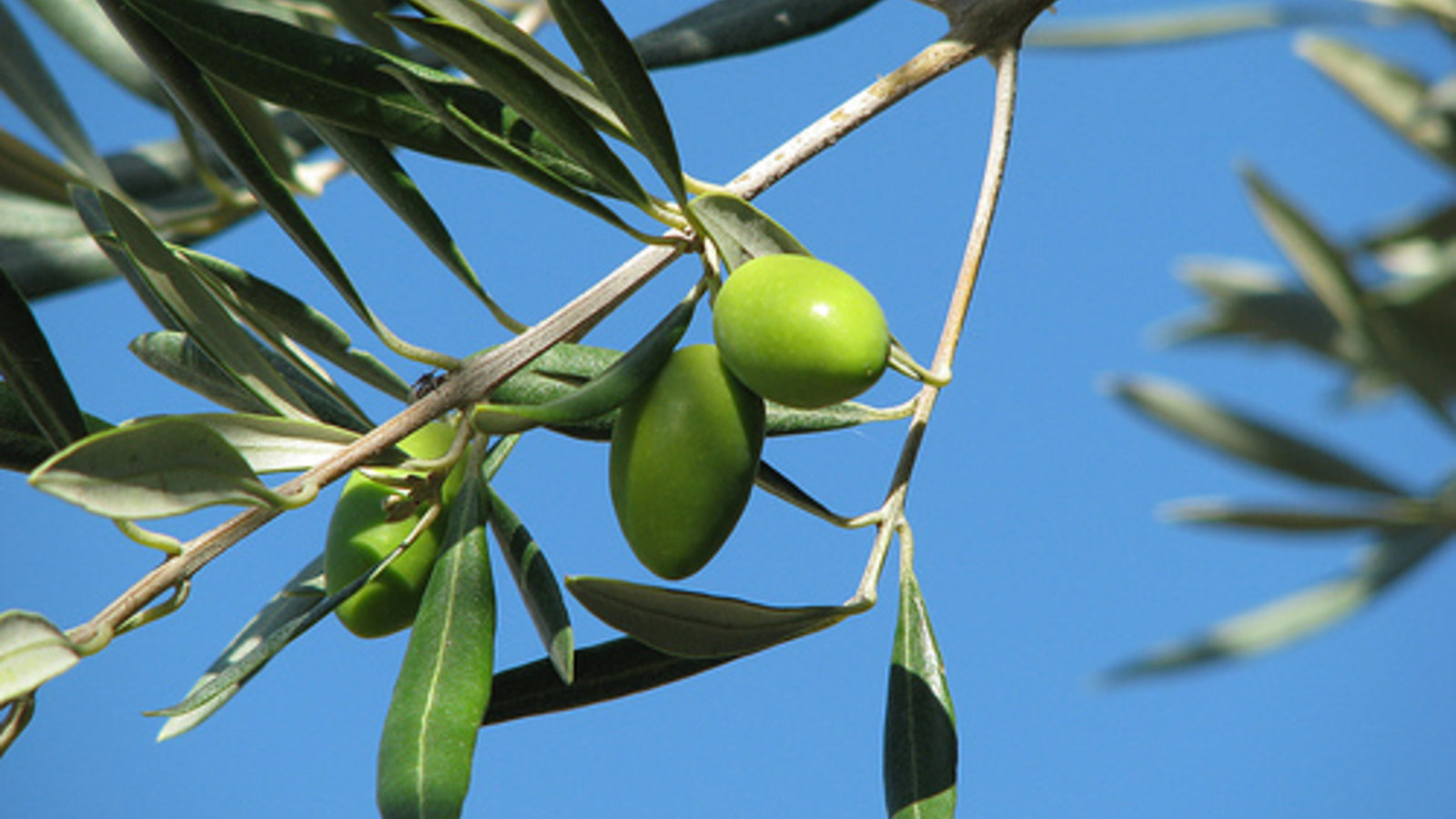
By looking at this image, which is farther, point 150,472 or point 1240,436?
point 1240,436

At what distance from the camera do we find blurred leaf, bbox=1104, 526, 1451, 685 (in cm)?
84

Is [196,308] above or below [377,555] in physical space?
above

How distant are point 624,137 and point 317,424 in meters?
0.28

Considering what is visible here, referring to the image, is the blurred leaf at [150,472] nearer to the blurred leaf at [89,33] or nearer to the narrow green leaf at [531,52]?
the narrow green leaf at [531,52]

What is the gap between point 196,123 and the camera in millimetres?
864

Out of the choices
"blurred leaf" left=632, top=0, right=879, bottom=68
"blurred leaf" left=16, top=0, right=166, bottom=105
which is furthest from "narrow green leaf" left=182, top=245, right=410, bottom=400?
"blurred leaf" left=16, top=0, right=166, bottom=105

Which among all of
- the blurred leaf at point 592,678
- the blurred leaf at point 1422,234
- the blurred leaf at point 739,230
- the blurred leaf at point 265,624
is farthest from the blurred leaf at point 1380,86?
the blurred leaf at point 265,624

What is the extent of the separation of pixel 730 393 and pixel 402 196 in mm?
289

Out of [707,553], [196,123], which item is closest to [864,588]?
[707,553]

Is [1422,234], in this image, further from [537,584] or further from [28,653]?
[28,653]

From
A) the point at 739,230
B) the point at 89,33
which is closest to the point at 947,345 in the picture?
the point at 739,230

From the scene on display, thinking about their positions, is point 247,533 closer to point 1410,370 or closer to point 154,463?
point 154,463

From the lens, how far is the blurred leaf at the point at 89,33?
1459mm

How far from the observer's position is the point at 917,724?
0.94 metres
